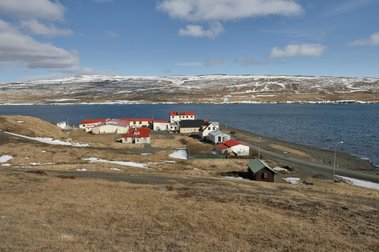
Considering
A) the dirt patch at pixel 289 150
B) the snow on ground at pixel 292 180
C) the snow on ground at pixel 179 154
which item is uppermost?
the snow on ground at pixel 179 154

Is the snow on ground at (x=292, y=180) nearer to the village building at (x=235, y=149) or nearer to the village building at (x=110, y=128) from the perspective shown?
the village building at (x=235, y=149)

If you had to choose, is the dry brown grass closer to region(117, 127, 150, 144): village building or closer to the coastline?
region(117, 127, 150, 144): village building

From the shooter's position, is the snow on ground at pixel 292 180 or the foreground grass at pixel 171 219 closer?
the foreground grass at pixel 171 219

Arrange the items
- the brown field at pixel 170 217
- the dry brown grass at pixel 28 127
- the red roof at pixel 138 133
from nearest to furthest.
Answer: the brown field at pixel 170 217, the dry brown grass at pixel 28 127, the red roof at pixel 138 133

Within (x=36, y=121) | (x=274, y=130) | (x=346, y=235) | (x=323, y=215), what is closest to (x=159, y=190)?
(x=323, y=215)

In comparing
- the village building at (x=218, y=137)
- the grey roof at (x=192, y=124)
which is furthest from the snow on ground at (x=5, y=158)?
the grey roof at (x=192, y=124)

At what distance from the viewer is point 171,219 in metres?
22.2

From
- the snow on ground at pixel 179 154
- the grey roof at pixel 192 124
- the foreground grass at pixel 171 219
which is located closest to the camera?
the foreground grass at pixel 171 219

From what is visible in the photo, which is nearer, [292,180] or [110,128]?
[292,180]

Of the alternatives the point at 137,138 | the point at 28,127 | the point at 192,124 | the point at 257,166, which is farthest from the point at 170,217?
the point at 192,124

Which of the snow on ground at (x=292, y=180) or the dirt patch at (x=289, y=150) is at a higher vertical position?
the snow on ground at (x=292, y=180)

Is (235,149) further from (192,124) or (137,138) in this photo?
(192,124)

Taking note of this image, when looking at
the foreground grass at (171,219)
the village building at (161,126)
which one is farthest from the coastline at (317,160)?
the village building at (161,126)

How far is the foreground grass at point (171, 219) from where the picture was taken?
56.7ft
